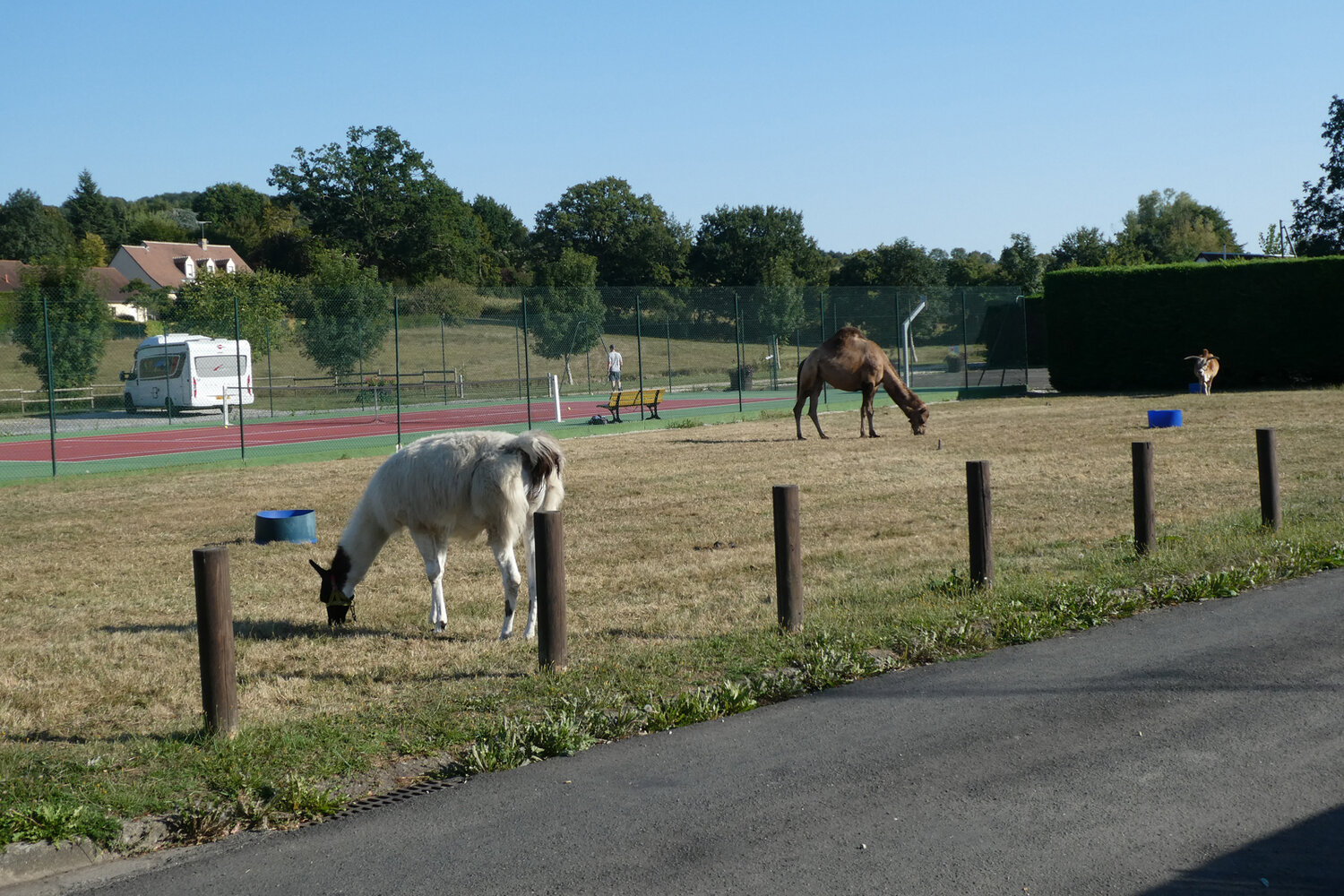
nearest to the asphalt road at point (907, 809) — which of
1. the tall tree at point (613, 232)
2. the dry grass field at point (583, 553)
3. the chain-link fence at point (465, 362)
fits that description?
the dry grass field at point (583, 553)

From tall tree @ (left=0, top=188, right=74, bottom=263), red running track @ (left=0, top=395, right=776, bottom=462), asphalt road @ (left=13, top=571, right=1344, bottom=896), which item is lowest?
asphalt road @ (left=13, top=571, right=1344, bottom=896)

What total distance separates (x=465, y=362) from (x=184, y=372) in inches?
332

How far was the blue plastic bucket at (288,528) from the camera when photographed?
11.5 meters

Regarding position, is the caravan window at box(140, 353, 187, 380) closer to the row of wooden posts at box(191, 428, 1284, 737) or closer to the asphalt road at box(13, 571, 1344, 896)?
the row of wooden posts at box(191, 428, 1284, 737)

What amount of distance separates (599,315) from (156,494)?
59.2 ft

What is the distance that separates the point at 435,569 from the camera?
7.89m

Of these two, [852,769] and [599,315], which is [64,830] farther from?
[599,315]

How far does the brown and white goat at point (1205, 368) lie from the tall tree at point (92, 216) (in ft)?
336

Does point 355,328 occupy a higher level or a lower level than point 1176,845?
higher

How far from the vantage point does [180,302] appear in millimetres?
40531

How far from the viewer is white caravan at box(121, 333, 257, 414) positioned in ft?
115

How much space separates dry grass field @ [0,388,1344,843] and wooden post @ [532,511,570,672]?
0.15 metres

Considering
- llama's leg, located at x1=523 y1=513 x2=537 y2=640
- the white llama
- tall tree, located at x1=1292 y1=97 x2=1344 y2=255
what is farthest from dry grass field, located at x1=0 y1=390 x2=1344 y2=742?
tall tree, located at x1=1292 y1=97 x2=1344 y2=255

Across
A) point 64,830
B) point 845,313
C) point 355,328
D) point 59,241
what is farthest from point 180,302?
point 59,241
